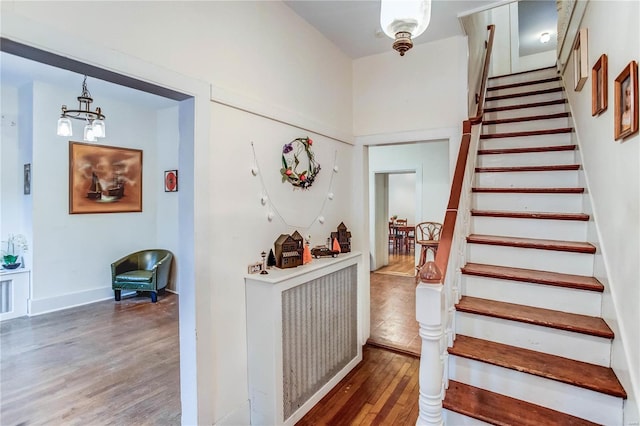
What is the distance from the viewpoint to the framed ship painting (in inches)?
182

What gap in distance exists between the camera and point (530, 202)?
2.71 m

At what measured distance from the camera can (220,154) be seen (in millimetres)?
1978

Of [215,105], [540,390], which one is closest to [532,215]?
[540,390]

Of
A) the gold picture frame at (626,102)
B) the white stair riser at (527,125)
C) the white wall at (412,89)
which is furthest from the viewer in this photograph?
the white stair riser at (527,125)

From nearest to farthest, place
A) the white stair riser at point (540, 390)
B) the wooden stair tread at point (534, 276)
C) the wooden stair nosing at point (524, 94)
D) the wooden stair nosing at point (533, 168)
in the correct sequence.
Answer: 1. the white stair riser at point (540, 390)
2. the wooden stair tread at point (534, 276)
3. the wooden stair nosing at point (533, 168)
4. the wooden stair nosing at point (524, 94)

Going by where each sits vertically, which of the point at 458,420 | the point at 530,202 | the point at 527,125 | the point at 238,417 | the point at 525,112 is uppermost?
the point at 525,112

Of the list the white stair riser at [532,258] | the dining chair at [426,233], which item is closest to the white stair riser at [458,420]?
the white stair riser at [532,258]

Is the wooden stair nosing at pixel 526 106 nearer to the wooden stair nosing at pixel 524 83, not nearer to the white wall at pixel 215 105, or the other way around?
the wooden stair nosing at pixel 524 83

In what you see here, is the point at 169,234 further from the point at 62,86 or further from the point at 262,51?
the point at 262,51

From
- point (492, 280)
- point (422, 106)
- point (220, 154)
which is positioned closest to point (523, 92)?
point (422, 106)

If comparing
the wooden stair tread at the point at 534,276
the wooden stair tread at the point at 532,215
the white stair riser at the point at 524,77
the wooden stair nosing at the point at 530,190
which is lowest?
the wooden stair tread at the point at 534,276

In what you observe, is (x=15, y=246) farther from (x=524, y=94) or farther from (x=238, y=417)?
(x=524, y=94)

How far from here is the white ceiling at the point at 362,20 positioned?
2.51 m

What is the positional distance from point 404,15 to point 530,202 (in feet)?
6.72
